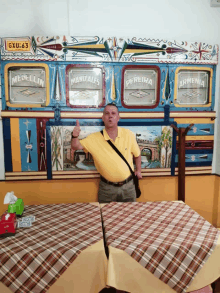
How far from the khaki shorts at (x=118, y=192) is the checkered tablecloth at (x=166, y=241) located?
2.26 feet

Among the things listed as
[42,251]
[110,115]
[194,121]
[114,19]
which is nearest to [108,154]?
[110,115]

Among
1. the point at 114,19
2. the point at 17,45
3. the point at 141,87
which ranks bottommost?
the point at 141,87

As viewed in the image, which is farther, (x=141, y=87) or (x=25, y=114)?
(x=141, y=87)

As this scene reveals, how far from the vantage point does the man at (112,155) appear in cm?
256

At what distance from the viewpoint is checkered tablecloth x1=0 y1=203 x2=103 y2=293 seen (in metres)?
1.31

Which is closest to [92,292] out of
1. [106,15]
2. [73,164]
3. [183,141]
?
[73,164]

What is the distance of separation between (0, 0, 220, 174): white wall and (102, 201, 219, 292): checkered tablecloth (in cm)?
253

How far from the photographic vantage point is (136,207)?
83.6 inches

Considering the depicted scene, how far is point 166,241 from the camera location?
148cm

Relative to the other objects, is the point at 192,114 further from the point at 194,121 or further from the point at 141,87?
the point at 141,87

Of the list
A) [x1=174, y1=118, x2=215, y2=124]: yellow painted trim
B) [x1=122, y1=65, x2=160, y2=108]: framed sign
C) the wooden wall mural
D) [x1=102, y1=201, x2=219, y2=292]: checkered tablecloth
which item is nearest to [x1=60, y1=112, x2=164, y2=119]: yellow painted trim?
the wooden wall mural

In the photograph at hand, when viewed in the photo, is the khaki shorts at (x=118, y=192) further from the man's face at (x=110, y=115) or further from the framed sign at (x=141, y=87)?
the framed sign at (x=141, y=87)

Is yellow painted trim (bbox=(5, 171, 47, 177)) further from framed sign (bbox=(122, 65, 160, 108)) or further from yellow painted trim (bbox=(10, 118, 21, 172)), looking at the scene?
framed sign (bbox=(122, 65, 160, 108))

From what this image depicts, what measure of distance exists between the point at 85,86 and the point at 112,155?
1.12 metres
